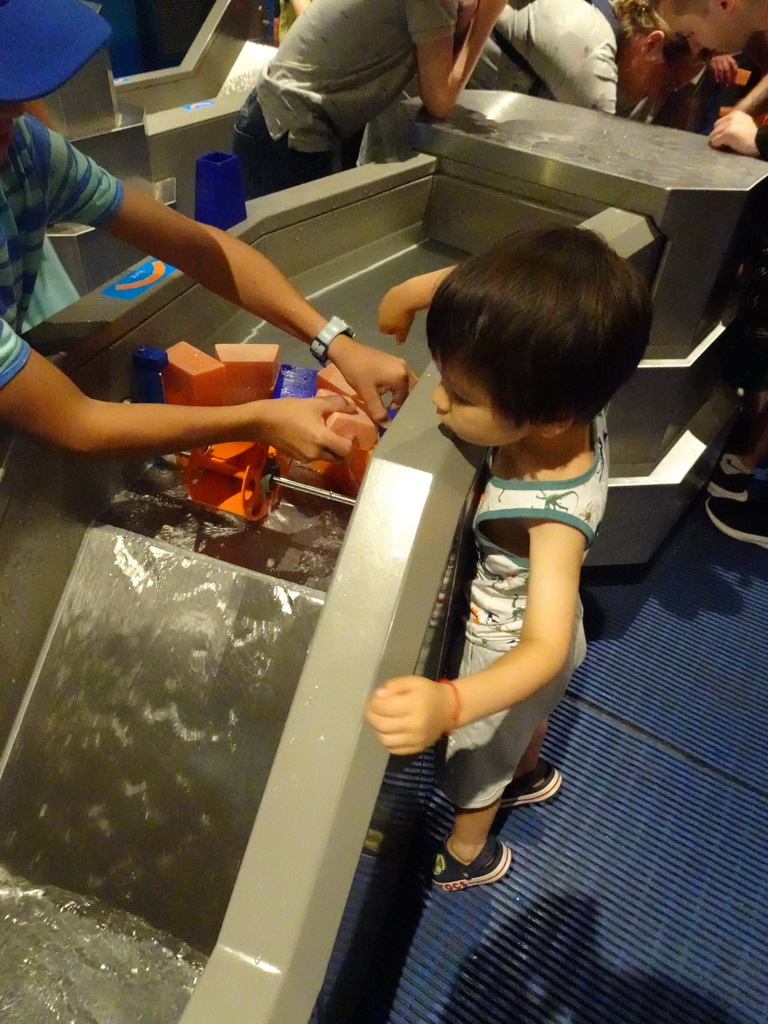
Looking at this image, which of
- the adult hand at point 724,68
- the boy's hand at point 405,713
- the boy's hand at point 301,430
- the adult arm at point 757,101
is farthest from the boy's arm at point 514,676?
the adult hand at point 724,68

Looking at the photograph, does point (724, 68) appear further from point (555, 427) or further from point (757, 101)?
point (555, 427)

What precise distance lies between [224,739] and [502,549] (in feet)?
1.19

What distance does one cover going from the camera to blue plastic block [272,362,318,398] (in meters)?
1.00

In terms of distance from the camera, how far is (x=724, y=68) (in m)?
2.11

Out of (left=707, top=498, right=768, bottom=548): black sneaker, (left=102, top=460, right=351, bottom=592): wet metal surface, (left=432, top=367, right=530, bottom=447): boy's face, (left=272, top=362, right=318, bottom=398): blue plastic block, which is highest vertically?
(left=432, top=367, right=530, bottom=447): boy's face

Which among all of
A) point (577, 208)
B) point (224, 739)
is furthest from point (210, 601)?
point (577, 208)

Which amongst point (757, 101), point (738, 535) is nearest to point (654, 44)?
point (757, 101)

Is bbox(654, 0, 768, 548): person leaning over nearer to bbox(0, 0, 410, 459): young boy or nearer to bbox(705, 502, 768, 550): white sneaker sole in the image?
bbox(705, 502, 768, 550): white sneaker sole

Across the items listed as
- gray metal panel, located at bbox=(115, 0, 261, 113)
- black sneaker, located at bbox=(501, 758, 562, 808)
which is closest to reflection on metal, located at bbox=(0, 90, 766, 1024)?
black sneaker, located at bbox=(501, 758, 562, 808)

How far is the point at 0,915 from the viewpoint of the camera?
0.77m

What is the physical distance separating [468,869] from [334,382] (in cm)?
71

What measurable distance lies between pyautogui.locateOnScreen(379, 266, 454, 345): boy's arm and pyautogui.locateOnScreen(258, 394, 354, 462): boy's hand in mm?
169

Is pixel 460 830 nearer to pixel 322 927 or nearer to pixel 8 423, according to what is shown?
pixel 322 927

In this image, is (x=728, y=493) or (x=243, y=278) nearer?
(x=243, y=278)
